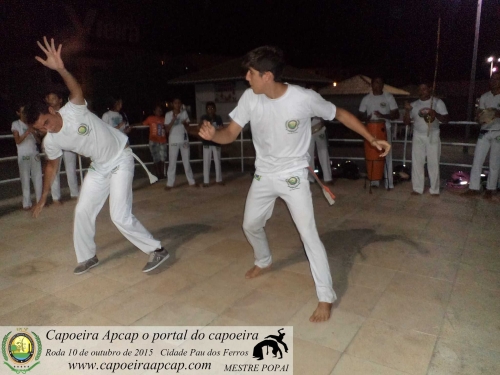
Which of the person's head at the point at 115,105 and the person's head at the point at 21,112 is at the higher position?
the person's head at the point at 115,105

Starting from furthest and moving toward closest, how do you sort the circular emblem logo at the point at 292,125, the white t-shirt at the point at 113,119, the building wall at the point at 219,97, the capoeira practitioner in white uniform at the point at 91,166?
the building wall at the point at 219,97
the white t-shirt at the point at 113,119
the capoeira practitioner in white uniform at the point at 91,166
the circular emblem logo at the point at 292,125

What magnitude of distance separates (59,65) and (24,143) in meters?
4.14

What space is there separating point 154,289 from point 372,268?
7.75 ft

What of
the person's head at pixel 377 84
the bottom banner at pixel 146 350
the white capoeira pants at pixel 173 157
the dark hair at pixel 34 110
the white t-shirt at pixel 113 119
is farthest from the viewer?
the white capoeira pants at pixel 173 157

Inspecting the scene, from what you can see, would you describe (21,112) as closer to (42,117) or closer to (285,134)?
(42,117)

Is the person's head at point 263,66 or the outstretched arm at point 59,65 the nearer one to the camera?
the person's head at point 263,66

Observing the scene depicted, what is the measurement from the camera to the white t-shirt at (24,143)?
7070 mm

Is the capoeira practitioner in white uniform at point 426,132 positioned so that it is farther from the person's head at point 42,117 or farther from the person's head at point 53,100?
the person's head at point 53,100

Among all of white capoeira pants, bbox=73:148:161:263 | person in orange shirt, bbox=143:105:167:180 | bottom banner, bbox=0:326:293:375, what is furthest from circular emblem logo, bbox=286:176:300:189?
person in orange shirt, bbox=143:105:167:180

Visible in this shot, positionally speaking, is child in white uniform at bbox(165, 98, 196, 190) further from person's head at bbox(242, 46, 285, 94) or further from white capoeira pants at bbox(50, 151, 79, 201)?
person's head at bbox(242, 46, 285, 94)

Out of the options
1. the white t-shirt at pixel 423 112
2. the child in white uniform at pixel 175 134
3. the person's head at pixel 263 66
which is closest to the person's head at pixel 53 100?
the child in white uniform at pixel 175 134

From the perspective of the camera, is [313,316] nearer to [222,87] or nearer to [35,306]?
[35,306]

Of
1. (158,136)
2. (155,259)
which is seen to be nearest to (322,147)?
(158,136)

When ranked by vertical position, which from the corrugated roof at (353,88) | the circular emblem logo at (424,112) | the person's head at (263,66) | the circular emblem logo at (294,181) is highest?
the corrugated roof at (353,88)
